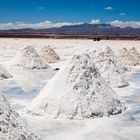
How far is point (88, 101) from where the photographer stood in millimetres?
8680

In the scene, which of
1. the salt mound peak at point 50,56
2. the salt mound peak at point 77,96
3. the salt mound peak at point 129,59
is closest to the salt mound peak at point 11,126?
the salt mound peak at point 77,96

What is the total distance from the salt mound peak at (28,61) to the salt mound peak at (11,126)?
40.7ft

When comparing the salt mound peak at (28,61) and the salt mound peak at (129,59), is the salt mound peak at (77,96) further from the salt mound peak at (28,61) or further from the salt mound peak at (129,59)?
the salt mound peak at (129,59)

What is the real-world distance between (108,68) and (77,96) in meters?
4.55

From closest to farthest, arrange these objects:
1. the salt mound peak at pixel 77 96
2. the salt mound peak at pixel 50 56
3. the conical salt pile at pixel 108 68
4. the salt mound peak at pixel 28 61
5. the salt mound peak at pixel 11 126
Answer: the salt mound peak at pixel 11 126
the salt mound peak at pixel 77 96
the conical salt pile at pixel 108 68
the salt mound peak at pixel 28 61
the salt mound peak at pixel 50 56

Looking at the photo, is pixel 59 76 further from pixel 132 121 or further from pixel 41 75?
pixel 41 75

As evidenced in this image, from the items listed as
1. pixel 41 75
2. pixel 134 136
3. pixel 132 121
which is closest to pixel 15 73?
pixel 41 75

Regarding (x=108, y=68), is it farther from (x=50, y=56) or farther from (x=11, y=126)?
(x=11, y=126)

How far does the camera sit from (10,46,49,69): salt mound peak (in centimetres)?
1736

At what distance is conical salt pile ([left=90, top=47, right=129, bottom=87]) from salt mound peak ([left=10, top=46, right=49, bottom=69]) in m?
4.59

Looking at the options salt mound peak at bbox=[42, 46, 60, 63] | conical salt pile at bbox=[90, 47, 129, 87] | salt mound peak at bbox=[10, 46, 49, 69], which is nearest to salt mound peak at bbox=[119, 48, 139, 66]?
salt mound peak at bbox=[42, 46, 60, 63]

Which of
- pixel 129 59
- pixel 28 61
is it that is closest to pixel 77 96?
pixel 28 61

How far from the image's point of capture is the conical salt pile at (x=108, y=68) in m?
12.9

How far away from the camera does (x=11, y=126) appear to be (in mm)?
4633
